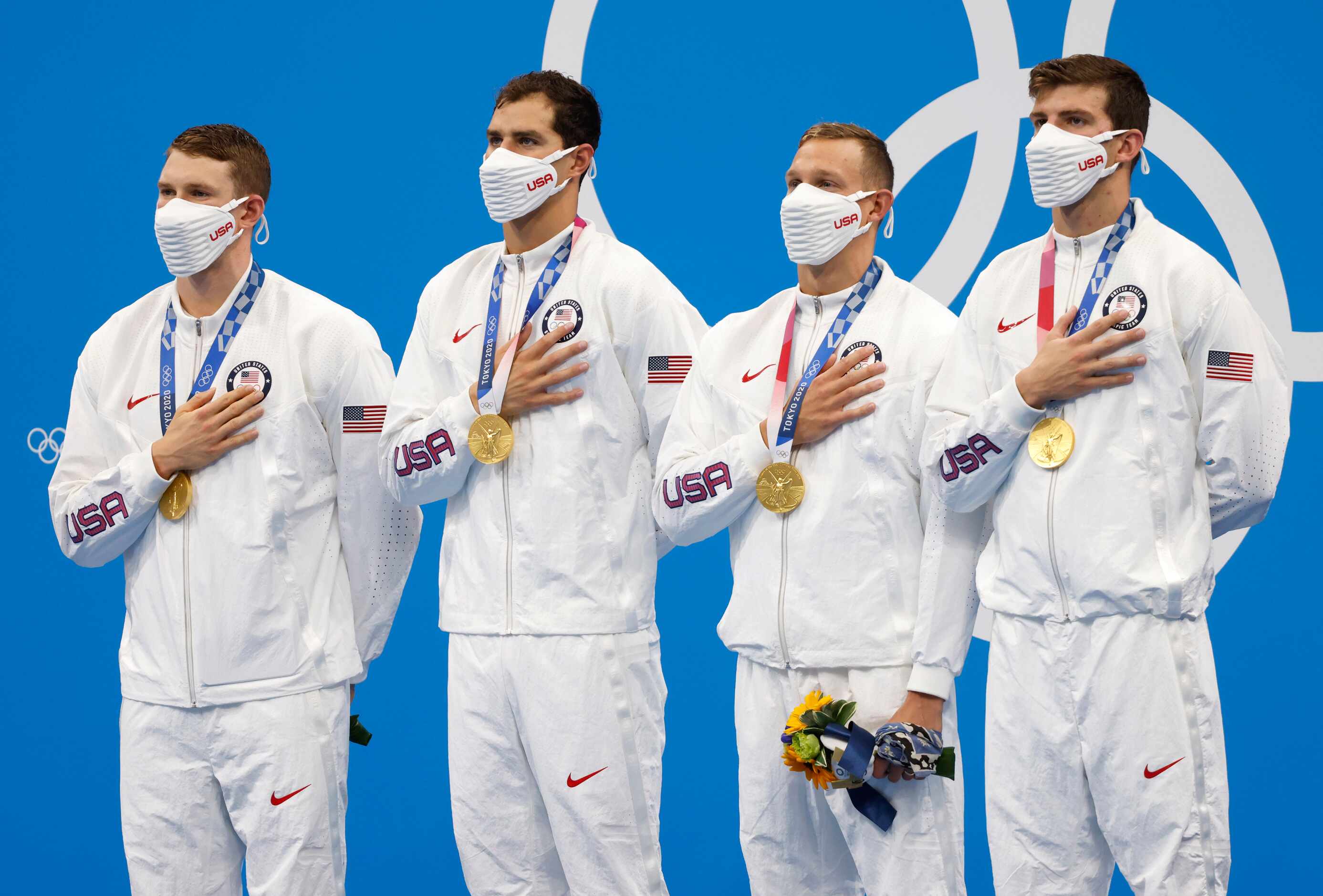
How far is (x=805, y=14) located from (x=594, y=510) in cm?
256

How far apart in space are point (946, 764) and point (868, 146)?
1.46 m

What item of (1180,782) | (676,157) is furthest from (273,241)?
(1180,782)

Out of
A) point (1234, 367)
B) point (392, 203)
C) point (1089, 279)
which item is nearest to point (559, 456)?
point (1089, 279)

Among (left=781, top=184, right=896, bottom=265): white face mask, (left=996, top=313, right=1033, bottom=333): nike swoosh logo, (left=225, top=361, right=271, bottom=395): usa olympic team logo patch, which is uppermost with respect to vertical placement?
(left=781, top=184, right=896, bottom=265): white face mask

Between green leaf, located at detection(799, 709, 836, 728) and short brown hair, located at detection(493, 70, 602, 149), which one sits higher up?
short brown hair, located at detection(493, 70, 602, 149)

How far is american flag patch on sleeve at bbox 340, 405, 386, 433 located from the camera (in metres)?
3.79

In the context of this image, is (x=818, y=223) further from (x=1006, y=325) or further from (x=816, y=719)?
(x=816, y=719)

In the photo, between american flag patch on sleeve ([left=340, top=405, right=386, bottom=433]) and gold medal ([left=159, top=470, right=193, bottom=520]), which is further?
american flag patch on sleeve ([left=340, top=405, right=386, bottom=433])

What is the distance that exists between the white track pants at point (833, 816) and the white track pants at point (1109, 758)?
137 millimetres

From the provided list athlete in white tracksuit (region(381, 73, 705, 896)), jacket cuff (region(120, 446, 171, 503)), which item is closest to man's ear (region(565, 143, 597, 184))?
athlete in white tracksuit (region(381, 73, 705, 896))

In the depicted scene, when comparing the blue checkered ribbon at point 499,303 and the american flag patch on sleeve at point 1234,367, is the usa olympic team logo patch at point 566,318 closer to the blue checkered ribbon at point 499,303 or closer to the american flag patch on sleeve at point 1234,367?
the blue checkered ribbon at point 499,303

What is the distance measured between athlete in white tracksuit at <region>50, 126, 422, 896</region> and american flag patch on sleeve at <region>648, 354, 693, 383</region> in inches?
28.0

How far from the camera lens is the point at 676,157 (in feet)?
18.2

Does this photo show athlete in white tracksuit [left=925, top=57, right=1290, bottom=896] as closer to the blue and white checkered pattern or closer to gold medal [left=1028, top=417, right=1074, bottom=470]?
gold medal [left=1028, top=417, right=1074, bottom=470]
